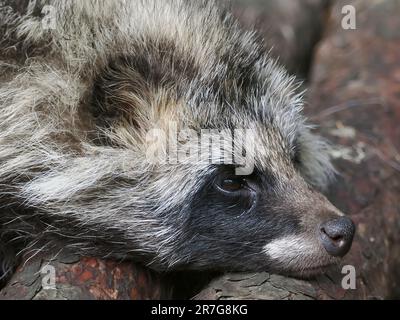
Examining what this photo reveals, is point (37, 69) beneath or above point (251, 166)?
above

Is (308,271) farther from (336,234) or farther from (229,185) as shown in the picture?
(229,185)

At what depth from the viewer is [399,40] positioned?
6352 millimetres

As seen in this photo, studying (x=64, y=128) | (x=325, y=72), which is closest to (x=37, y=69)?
(x=64, y=128)

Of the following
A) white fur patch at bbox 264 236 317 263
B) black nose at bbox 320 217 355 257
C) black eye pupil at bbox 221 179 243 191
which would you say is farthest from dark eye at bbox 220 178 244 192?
black nose at bbox 320 217 355 257

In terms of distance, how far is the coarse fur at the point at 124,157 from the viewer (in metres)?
3.80

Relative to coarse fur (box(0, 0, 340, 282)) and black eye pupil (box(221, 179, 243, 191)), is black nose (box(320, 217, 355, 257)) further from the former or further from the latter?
black eye pupil (box(221, 179, 243, 191))

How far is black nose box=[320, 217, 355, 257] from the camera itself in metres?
3.77

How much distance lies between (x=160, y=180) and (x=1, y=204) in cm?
81

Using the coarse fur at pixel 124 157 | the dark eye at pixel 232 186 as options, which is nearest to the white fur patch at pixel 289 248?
the coarse fur at pixel 124 157

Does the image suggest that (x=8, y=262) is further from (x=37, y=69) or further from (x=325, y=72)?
(x=325, y=72)

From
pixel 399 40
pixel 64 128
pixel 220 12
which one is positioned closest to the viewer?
pixel 64 128

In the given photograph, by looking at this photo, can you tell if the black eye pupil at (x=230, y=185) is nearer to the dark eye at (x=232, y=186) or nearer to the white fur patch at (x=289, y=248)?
the dark eye at (x=232, y=186)

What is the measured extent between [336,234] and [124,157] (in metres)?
1.11

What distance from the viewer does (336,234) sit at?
377 cm
